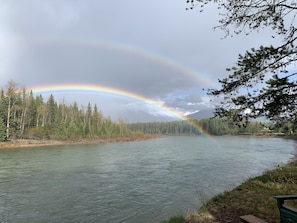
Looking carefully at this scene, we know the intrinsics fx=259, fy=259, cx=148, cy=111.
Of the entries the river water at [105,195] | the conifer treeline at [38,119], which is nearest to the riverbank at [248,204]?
the river water at [105,195]

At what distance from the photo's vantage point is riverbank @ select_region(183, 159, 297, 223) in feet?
22.2

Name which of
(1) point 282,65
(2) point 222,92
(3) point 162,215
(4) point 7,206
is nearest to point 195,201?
(3) point 162,215

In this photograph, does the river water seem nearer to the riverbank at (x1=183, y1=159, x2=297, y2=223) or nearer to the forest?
the riverbank at (x1=183, y1=159, x2=297, y2=223)

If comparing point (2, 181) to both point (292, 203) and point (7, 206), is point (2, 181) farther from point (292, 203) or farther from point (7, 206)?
point (292, 203)

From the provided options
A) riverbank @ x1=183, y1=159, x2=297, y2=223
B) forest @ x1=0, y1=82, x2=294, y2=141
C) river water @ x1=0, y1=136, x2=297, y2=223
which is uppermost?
forest @ x1=0, y1=82, x2=294, y2=141

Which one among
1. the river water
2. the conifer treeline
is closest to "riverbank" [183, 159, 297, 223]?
the river water

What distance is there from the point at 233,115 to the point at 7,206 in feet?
34.5

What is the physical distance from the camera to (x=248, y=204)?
314 inches

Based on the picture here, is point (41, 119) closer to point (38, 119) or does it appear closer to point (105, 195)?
point (38, 119)

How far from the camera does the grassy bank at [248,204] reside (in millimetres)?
6777

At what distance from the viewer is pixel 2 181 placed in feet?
57.8

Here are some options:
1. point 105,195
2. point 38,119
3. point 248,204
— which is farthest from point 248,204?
point 38,119

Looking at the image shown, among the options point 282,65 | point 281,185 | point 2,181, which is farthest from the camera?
point 2,181

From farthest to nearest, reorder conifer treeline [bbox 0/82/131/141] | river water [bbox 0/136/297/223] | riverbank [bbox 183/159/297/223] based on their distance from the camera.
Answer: conifer treeline [bbox 0/82/131/141], river water [bbox 0/136/297/223], riverbank [bbox 183/159/297/223]
